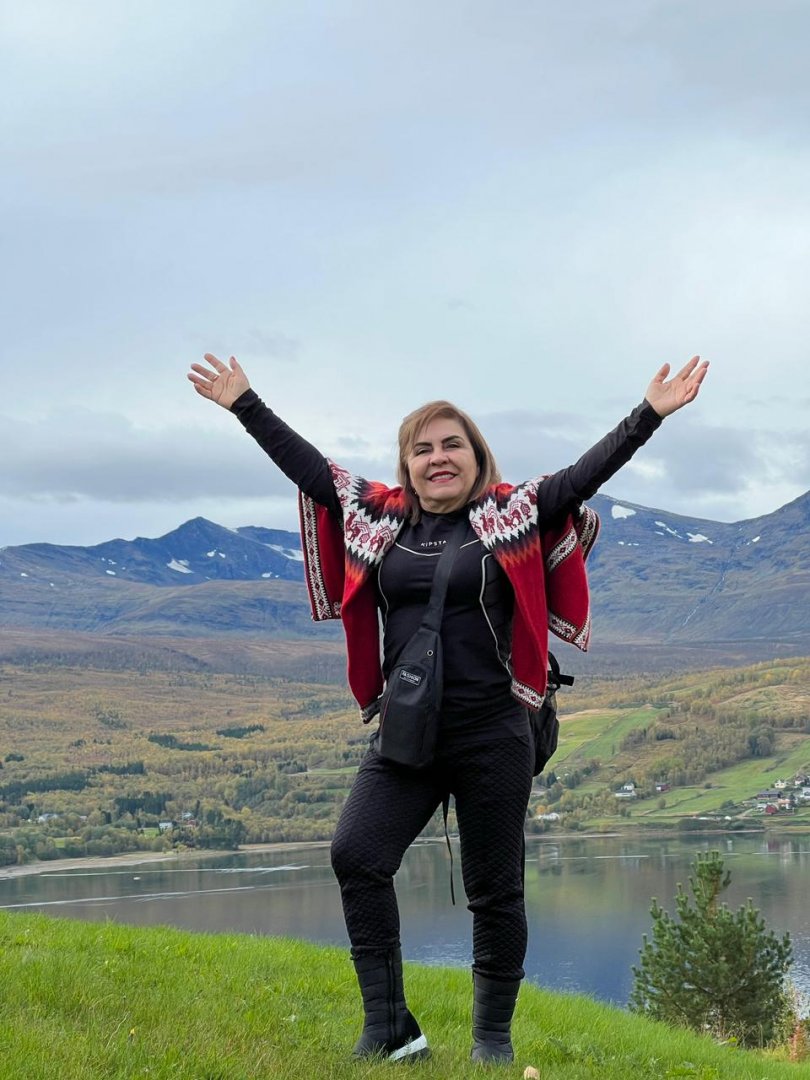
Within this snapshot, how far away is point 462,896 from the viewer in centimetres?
6281

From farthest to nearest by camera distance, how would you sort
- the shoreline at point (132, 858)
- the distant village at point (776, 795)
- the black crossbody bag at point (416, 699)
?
the distant village at point (776, 795) → the shoreline at point (132, 858) → the black crossbody bag at point (416, 699)

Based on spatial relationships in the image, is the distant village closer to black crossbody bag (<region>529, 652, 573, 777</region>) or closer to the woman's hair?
black crossbody bag (<region>529, 652, 573, 777</region>)

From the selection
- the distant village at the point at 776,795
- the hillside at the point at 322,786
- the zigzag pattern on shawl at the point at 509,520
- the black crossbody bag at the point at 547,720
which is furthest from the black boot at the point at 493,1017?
the distant village at the point at 776,795

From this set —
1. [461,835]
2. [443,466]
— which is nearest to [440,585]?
[443,466]

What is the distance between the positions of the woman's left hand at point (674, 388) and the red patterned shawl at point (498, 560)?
57 centimetres

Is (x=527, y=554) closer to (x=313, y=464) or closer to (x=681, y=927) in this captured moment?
(x=313, y=464)

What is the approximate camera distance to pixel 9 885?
7806 cm

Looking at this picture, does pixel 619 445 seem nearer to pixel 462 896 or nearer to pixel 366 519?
pixel 366 519

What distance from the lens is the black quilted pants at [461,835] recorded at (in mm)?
4855

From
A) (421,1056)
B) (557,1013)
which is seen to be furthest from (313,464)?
(557,1013)

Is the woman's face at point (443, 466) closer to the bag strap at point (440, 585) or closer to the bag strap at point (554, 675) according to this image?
the bag strap at point (440, 585)

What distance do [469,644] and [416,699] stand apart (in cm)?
36

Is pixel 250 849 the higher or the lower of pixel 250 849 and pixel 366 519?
the lower

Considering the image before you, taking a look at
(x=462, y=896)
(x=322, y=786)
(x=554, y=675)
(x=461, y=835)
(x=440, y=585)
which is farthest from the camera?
(x=322, y=786)
